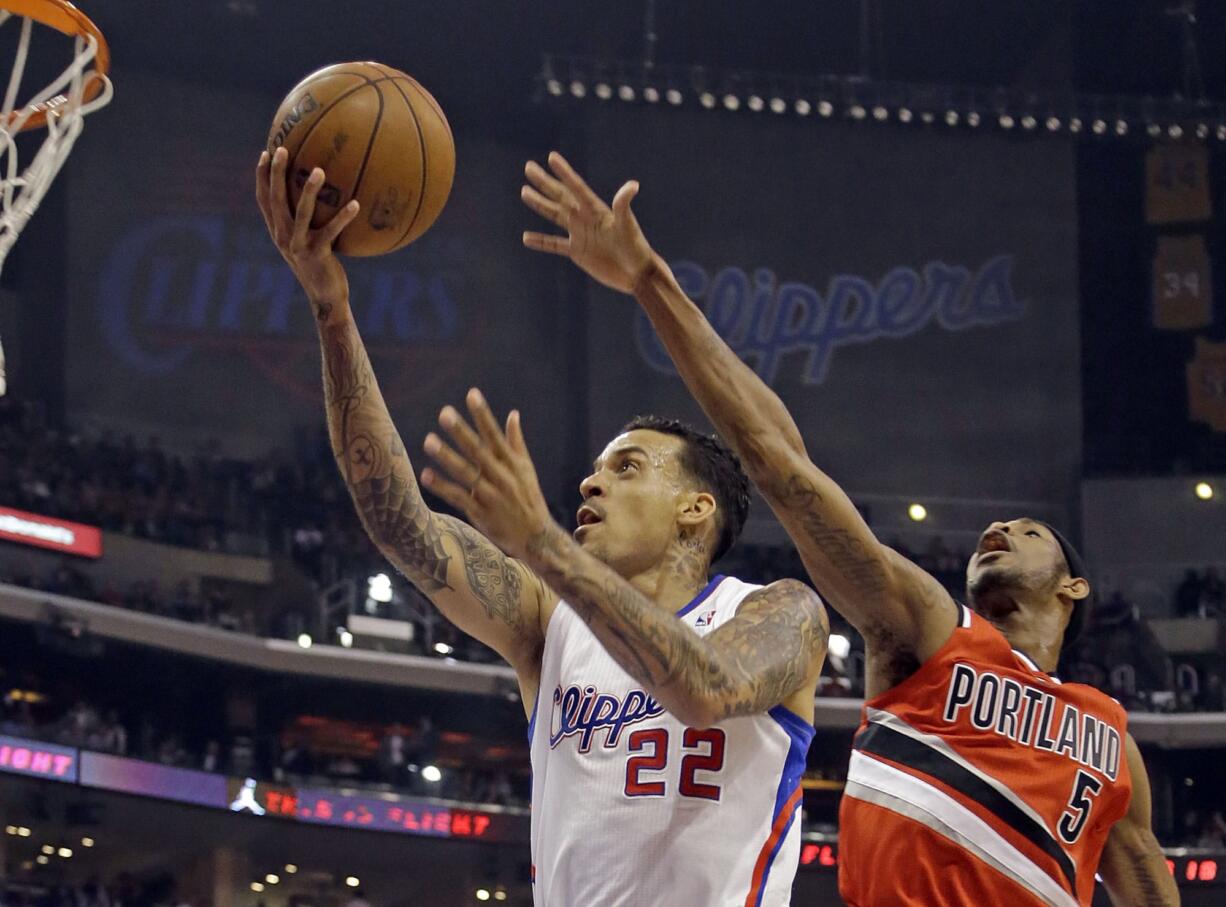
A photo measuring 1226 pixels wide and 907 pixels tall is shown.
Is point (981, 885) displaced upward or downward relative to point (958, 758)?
downward

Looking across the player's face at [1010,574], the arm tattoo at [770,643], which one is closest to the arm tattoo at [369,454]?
the arm tattoo at [770,643]

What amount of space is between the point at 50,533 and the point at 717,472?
1720 cm

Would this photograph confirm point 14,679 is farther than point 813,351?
No

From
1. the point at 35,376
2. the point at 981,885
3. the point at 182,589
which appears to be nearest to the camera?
the point at 981,885

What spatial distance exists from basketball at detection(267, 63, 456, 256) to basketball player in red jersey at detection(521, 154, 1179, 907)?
0.25 meters

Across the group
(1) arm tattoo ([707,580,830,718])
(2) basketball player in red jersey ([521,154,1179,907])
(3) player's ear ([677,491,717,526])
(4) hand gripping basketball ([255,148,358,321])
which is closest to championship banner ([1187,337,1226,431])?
(2) basketball player in red jersey ([521,154,1179,907])

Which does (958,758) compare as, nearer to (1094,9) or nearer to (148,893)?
(148,893)

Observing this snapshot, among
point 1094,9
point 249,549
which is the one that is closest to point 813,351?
point 1094,9

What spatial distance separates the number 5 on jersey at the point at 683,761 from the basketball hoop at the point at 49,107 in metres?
4.12

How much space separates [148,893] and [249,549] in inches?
174

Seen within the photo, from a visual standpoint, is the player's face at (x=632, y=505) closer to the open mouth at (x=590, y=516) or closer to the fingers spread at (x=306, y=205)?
the open mouth at (x=590, y=516)

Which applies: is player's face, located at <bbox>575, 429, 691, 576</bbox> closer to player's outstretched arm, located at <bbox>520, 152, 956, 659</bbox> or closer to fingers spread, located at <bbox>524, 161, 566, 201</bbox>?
player's outstretched arm, located at <bbox>520, 152, 956, 659</bbox>

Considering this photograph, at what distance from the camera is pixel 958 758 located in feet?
12.7

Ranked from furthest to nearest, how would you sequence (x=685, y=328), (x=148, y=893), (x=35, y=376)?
(x=35, y=376), (x=148, y=893), (x=685, y=328)
